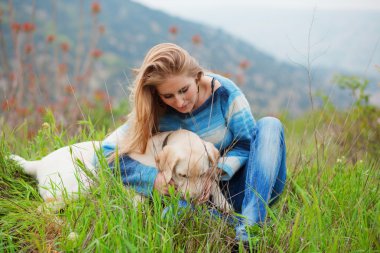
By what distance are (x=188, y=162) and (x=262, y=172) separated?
1.51ft

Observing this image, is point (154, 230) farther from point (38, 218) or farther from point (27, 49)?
point (27, 49)

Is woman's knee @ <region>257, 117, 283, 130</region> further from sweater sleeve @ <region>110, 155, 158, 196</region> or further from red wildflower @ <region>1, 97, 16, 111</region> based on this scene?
red wildflower @ <region>1, 97, 16, 111</region>

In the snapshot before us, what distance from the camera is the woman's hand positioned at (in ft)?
8.48

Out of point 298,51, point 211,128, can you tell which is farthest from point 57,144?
point 298,51

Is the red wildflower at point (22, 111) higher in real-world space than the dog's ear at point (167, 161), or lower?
lower

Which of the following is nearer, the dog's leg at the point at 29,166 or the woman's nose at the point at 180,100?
the woman's nose at the point at 180,100

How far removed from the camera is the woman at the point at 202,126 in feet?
8.34

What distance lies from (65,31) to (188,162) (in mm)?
15918

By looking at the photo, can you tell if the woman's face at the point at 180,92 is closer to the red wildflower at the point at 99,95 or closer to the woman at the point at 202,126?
the woman at the point at 202,126

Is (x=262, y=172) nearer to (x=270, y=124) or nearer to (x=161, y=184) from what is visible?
(x=270, y=124)

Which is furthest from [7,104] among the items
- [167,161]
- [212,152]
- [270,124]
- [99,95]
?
[99,95]

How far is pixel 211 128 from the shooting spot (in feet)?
9.55

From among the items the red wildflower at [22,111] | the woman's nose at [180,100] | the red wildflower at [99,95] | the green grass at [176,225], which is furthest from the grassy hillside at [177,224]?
the red wildflower at [99,95]

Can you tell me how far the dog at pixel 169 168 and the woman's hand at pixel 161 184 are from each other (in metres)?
0.03
